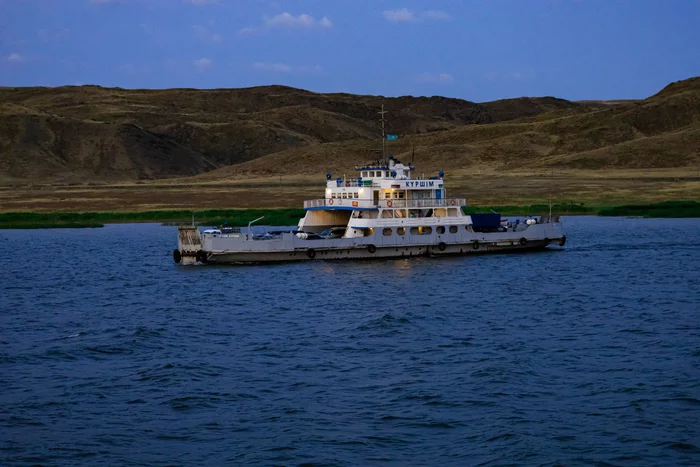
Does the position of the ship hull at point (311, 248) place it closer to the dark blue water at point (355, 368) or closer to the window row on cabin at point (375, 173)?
the dark blue water at point (355, 368)

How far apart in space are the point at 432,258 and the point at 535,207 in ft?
139

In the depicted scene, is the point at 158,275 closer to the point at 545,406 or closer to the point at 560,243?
the point at 560,243

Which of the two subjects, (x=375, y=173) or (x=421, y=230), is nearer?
(x=421, y=230)

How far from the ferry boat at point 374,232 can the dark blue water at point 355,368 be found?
3601 millimetres

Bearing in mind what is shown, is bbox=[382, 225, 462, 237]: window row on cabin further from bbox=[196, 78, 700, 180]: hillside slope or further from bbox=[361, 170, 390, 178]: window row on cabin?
bbox=[196, 78, 700, 180]: hillside slope

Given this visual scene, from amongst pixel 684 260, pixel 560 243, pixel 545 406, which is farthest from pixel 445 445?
pixel 560 243

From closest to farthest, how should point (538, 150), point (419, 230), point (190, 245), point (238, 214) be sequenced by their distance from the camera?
point (190, 245)
point (419, 230)
point (238, 214)
point (538, 150)

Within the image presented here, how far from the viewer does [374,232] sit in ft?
198

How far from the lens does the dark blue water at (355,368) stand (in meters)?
23.2

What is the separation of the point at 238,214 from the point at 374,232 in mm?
43116

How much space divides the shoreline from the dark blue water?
137 feet

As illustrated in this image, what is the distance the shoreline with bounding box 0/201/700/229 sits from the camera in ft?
318

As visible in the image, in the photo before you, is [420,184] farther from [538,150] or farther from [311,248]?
[538,150]

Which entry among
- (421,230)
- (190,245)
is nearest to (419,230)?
(421,230)
